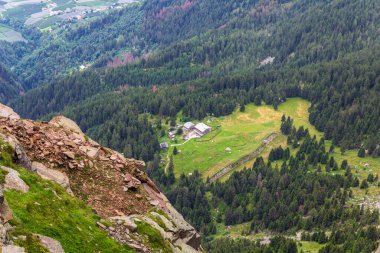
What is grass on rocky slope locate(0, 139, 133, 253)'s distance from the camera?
3688 cm

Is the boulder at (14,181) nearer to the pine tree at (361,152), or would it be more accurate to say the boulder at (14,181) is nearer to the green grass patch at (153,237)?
the green grass patch at (153,237)

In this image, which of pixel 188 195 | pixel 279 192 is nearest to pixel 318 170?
pixel 279 192

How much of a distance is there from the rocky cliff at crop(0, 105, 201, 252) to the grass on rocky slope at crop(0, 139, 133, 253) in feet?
5.43

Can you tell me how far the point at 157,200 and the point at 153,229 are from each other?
8907mm

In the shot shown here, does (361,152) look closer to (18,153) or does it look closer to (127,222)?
(127,222)

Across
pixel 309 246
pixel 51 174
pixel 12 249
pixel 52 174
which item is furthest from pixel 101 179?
pixel 309 246

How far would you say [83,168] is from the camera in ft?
176

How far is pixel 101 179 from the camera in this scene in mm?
53812

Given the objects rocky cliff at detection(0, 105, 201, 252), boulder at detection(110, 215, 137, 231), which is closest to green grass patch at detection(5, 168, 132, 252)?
rocky cliff at detection(0, 105, 201, 252)

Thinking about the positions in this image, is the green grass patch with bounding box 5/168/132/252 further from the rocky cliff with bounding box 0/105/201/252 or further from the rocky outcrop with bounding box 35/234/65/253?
the rocky cliff with bounding box 0/105/201/252

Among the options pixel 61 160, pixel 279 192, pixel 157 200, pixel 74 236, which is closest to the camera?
pixel 74 236

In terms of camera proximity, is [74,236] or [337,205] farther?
[337,205]

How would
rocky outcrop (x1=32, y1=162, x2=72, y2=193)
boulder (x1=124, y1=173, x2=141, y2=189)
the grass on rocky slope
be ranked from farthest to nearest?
1. boulder (x1=124, y1=173, x2=141, y2=189)
2. rocky outcrop (x1=32, y1=162, x2=72, y2=193)
3. the grass on rocky slope

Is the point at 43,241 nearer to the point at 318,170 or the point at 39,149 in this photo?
the point at 39,149
